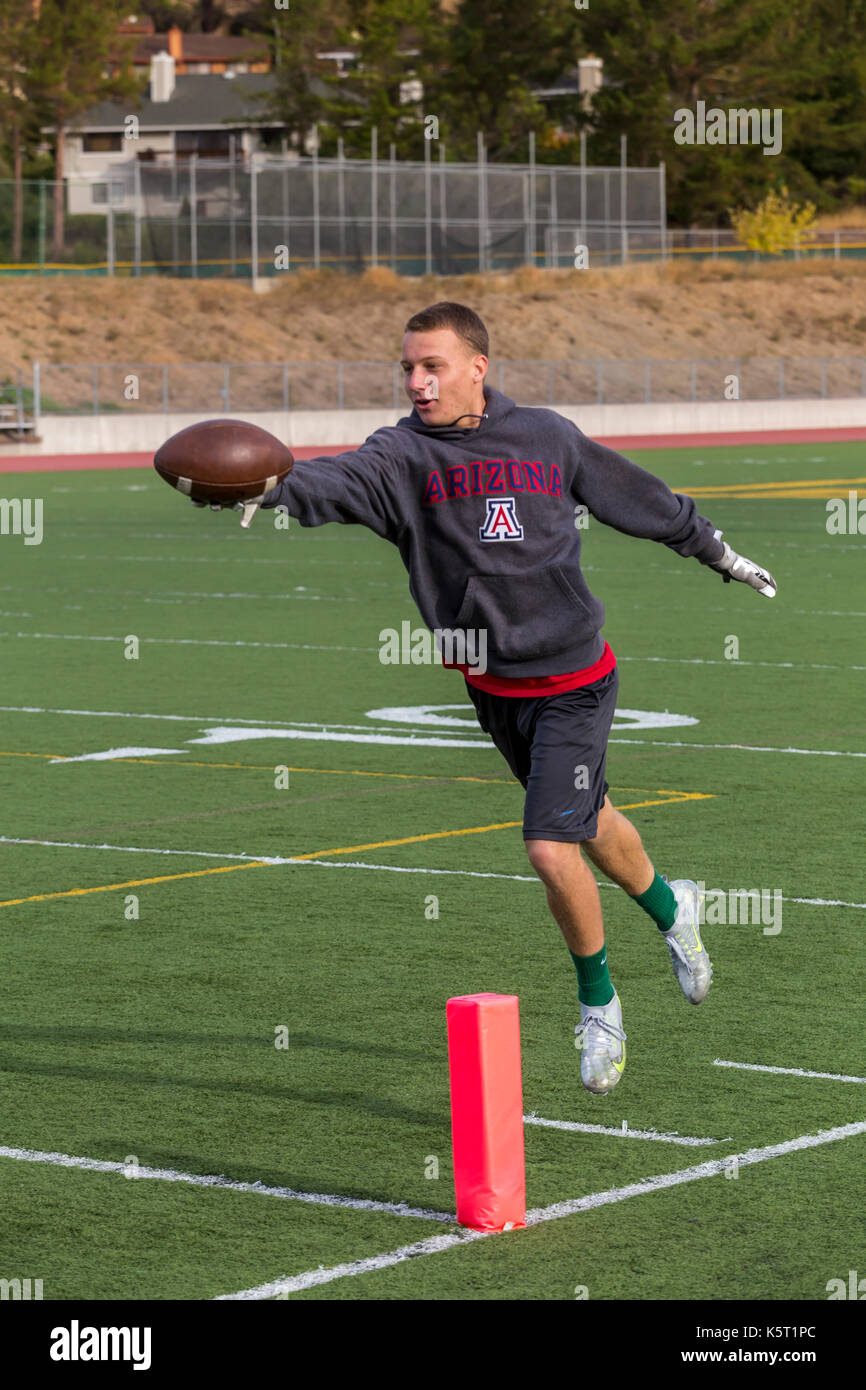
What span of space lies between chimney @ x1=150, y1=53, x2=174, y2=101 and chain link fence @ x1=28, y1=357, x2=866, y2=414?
4957 cm

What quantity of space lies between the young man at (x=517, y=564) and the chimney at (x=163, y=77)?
110030 millimetres

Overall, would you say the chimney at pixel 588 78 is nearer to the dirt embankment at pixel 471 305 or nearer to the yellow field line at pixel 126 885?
the dirt embankment at pixel 471 305

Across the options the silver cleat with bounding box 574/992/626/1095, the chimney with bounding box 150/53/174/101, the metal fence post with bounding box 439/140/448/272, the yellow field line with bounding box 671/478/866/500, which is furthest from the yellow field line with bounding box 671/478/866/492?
the chimney with bounding box 150/53/174/101

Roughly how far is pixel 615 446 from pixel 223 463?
4448 centimetres

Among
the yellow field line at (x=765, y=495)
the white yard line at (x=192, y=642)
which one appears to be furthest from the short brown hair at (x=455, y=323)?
the yellow field line at (x=765, y=495)

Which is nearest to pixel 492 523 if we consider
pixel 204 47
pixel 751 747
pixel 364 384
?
pixel 751 747

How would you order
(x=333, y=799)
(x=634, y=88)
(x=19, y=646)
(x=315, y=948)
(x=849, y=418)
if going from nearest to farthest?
1. (x=315, y=948)
2. (x=333, y=799)
3. (x=19, y=646)
4. (x=849, y=418)
5. (x=634, y=88)

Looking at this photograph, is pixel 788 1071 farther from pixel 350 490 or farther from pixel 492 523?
pixel 350 490

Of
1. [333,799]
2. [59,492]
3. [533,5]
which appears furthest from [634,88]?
[333,799]

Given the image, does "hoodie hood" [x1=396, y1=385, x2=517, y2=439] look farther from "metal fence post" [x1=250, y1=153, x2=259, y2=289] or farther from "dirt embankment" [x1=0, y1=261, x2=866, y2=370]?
"metal fence post" [x1=250, y1=153, x2=259, y2=289]

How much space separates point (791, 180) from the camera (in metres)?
90.8

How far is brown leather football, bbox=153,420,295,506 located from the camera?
18.0ft

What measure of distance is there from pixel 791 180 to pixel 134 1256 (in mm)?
89787
